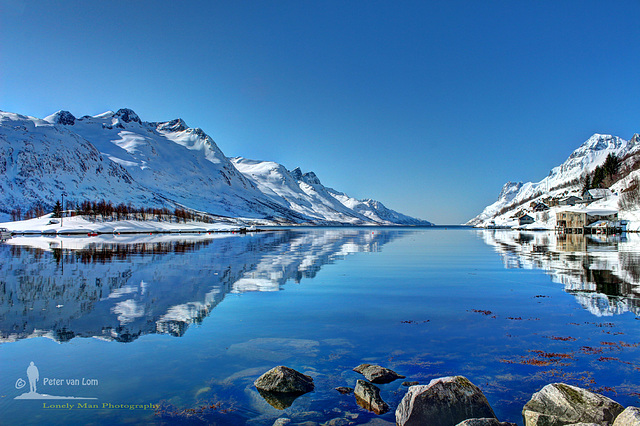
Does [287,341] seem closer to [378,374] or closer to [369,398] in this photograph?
[378,374]

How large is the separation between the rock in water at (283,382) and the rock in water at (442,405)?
2.44 metres

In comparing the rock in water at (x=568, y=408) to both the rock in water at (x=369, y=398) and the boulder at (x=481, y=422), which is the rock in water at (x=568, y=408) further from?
the rock in water at (x=369, y=398)

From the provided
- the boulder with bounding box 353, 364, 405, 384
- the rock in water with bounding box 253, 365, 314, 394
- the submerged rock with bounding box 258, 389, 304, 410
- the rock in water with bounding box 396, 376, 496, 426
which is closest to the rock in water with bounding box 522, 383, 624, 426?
the rock in water with bounding box 396, 376, 496, 426

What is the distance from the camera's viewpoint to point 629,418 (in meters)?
7.28

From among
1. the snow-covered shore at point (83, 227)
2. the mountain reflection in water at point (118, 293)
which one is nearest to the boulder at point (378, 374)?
the mountain reflection in water at point (118, 293)

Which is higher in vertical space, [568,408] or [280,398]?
[568,408]

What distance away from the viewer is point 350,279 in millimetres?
28828

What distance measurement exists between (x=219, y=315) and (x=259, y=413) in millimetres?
9114

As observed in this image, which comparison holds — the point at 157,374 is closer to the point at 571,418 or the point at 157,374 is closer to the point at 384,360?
the point at 384,360

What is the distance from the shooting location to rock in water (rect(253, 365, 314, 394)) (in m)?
9.84

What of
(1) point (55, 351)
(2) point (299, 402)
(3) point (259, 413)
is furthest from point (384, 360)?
(1) point (55, 351)

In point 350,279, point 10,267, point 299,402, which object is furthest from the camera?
point 10,267

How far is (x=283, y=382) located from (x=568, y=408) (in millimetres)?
6095

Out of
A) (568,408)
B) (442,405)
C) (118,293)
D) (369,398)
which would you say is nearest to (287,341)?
(369,398)
